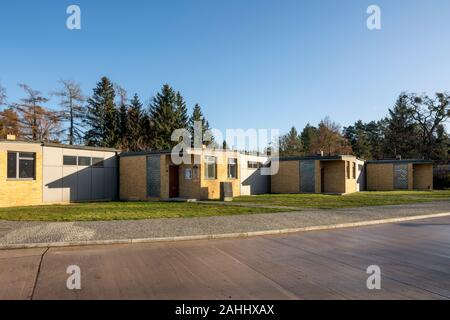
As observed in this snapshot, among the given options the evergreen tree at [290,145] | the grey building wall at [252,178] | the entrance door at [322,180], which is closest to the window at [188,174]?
the grey building wall at [252,178]

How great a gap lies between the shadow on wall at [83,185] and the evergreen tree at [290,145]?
165 ft

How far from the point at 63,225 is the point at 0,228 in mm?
1802

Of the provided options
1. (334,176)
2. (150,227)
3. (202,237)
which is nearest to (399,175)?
(334,176)

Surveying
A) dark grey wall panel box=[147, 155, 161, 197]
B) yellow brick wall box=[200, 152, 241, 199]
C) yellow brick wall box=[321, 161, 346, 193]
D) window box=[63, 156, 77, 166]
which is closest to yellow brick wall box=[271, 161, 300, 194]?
yellow brick wall box=[321, 161, 346, 193]

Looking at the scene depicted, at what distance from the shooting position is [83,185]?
856 inches

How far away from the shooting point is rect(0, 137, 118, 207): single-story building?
60.1ft

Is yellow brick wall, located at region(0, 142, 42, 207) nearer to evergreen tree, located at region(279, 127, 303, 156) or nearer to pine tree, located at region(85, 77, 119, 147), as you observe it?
pine tree, located at region(85, 77, 119, 147)

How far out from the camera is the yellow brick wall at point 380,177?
37.8 metres

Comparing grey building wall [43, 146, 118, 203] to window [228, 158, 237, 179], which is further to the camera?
window [228, 158, 237, 179]

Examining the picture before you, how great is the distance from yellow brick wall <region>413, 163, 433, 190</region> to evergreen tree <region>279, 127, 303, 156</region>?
98.3ft

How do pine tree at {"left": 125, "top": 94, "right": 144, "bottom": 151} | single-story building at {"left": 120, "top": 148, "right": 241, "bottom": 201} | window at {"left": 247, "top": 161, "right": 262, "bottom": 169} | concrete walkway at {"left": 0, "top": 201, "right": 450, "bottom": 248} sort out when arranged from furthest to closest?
pine tree at {"left": 125, "top": 94, "right": 144, "bottom": 151}, window at {"left": 247, "top": 161, "right": 262, "bottom": 169}, single-story building at {"left": 120, "top": 148, "right": 241, "bottom": 201}, concrete walkway at {"left": 0, "top": 201, "right": 450, "bottom": 248}

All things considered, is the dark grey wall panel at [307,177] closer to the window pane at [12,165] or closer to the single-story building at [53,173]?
the single-story building at [53,173]

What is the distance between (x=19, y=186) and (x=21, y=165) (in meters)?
1.22
